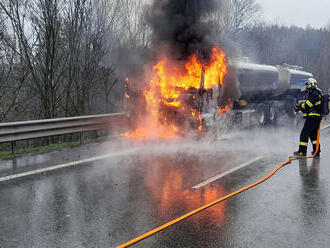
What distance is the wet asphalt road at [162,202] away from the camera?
3.61m

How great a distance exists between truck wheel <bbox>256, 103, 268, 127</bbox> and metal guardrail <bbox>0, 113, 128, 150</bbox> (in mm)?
6948

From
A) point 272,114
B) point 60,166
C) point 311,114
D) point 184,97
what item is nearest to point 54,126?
point 60,166

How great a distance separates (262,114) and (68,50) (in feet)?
29.3

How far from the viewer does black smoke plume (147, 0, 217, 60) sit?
10133 mm

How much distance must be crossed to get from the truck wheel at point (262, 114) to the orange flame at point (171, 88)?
557 centimetres

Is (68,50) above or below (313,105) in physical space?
above

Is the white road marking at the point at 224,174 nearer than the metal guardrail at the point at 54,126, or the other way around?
the white road marking at the point at 224,174

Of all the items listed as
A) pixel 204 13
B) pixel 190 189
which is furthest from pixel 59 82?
pixel 190 189

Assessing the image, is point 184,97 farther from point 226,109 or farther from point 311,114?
point 311,114

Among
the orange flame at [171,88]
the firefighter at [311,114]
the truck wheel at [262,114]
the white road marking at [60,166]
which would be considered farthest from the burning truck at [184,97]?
the truck wheel at [262,114]

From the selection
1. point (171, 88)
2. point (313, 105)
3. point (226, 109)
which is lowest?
point (226, 109)

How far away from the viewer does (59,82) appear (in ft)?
45.9

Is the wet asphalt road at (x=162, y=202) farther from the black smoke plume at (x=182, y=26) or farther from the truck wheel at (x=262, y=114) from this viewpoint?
the truck wheel at (x=262, y=114)

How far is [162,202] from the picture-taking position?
4680mm
